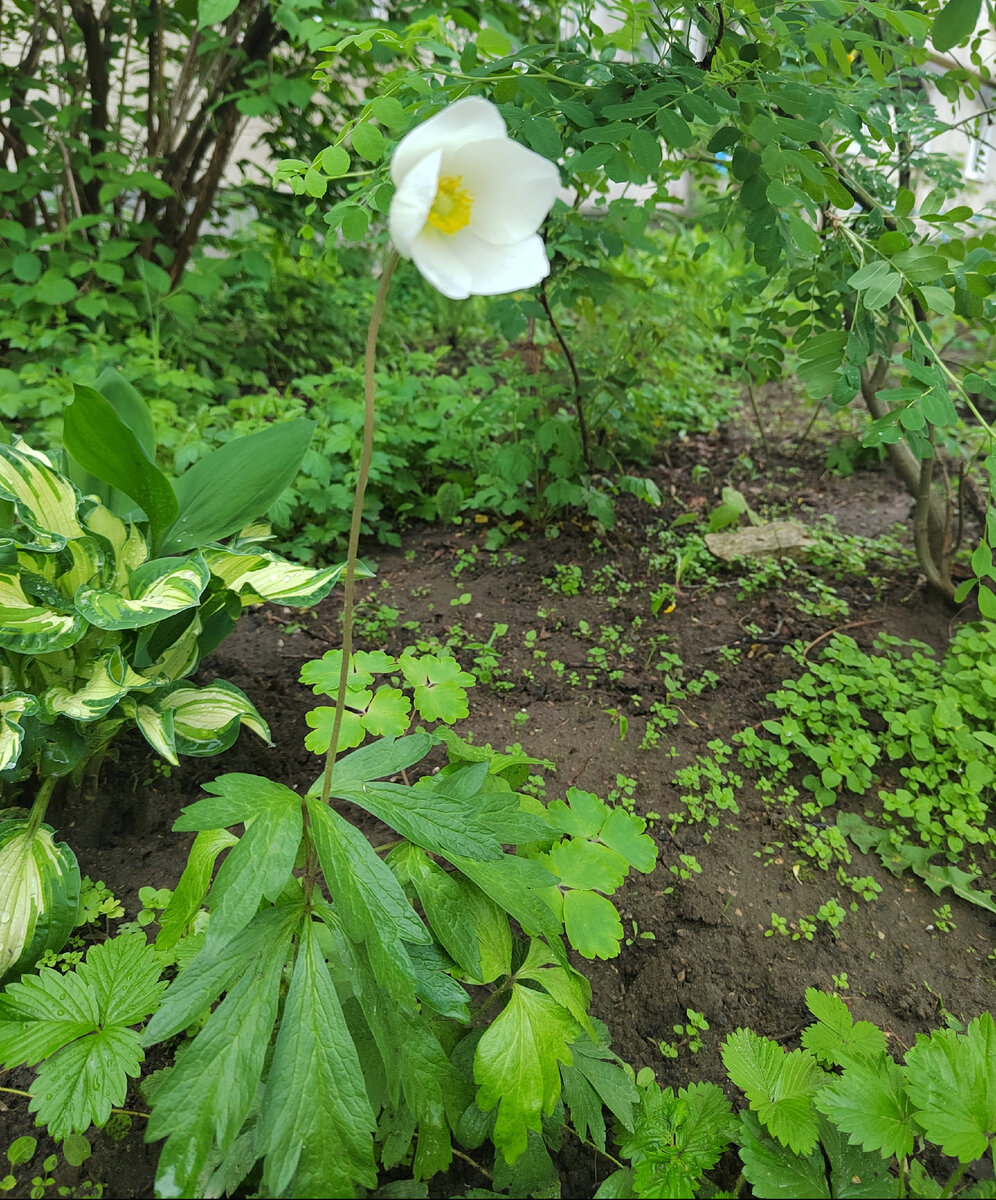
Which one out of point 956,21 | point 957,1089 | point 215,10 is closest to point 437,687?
point 957,1089

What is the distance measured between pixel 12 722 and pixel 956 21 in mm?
1807

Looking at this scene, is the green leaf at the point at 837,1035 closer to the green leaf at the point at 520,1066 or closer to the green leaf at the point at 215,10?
the green leaf at the point at 520,1066

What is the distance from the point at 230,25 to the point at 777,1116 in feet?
14.2

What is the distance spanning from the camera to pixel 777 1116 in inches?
40.4

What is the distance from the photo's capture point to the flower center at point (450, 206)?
0.76m

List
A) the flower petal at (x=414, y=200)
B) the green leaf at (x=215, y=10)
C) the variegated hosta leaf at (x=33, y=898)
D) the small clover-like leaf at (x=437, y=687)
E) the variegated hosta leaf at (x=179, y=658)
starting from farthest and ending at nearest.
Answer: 1. the green leaf at (x=215, y=10)
2. the variegated hosta leaf at (x=179, y=658)
3. the small clover-like leaf at (x=437, y=687)
4. the variegated hosta leaf at (x=33, y=898)
5. the flower petal at (x=414, y=200)

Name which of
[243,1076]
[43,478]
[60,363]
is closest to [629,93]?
[43,478]

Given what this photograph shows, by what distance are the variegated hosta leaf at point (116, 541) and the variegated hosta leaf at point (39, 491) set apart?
0.04 meters

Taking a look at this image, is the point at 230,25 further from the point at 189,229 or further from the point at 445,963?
the point at 445,963

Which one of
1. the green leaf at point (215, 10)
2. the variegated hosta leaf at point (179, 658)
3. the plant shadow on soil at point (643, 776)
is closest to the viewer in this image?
the plant shadow on soil at point (643, 776)

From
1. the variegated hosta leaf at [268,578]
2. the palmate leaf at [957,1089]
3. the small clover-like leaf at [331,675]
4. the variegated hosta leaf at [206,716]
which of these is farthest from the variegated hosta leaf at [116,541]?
the palmate leaf at [957,1089]

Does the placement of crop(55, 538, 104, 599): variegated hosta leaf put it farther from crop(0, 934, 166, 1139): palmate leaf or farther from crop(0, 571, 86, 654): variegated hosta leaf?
crop(0, 934, 166, 1139): palmate leaf

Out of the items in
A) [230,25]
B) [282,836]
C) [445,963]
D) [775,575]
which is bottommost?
[775,575]

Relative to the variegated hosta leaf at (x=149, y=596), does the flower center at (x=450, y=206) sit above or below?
above
